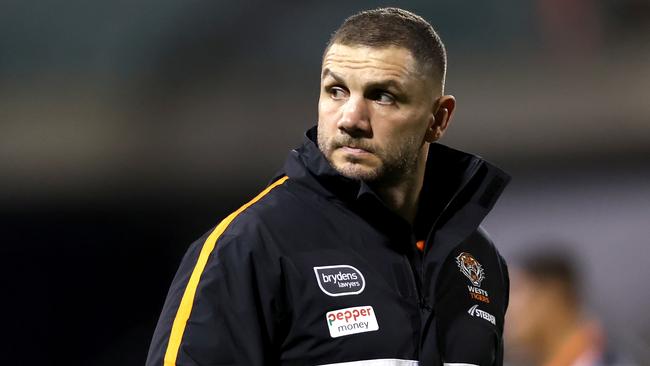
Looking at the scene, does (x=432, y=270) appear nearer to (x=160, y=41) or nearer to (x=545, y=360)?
(x=545, y=360)

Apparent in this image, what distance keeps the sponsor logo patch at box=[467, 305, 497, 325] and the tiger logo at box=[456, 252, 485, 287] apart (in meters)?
0.05

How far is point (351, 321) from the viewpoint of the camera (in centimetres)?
165

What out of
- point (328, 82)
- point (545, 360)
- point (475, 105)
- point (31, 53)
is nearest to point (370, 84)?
point (328, 82)

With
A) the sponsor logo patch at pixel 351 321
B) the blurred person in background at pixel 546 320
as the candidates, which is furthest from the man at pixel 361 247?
the blurred person in background at pixel 546 320

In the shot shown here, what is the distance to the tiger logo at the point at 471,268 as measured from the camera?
1.94 m

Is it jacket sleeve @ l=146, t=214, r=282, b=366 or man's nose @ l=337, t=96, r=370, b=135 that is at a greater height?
man's nose @ l=337, t=96, r=370, b=135

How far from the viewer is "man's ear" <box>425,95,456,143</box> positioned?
1925 mm

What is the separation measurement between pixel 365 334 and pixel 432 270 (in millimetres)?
220

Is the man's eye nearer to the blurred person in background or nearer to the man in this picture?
the man

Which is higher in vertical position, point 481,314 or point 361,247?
point 361,247

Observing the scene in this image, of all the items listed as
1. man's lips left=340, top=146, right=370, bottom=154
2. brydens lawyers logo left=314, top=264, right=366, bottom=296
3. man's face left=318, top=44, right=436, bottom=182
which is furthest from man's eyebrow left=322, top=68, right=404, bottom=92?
brydens lawyers logo left=314, top=264, right=366, bottom=296

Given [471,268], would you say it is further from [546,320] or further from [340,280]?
[546,320]

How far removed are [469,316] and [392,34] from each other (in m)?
0.52

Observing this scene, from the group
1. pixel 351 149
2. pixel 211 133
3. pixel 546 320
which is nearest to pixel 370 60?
pixel 351 149
